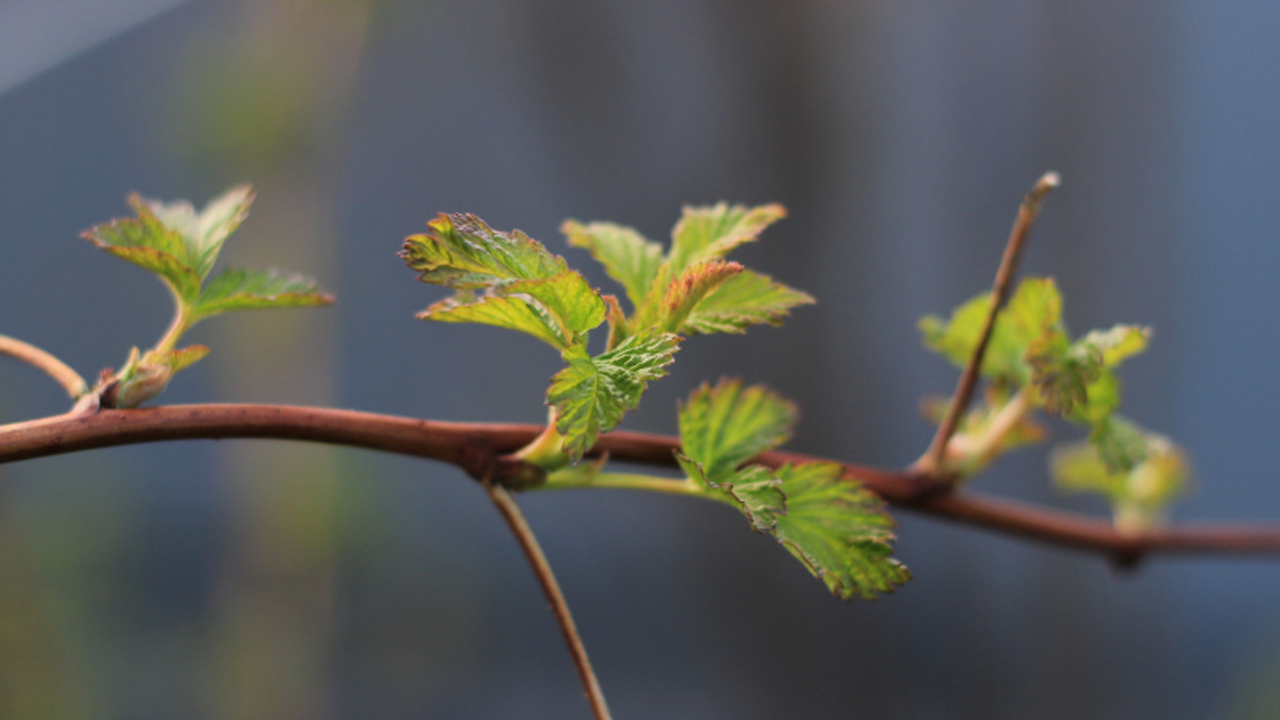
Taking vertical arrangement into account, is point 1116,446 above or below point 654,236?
below

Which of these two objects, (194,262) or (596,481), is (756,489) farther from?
(194,262)

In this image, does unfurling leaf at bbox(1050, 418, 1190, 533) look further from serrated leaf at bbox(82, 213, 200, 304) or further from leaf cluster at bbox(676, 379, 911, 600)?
serrated leaf at bbox(82, 213, 200, 304)

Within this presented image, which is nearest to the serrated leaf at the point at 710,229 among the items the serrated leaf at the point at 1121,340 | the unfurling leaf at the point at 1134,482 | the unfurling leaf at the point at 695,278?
the unfurling leaf at the point at 695,278

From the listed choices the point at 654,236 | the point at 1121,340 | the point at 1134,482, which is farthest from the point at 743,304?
the point at 654,236

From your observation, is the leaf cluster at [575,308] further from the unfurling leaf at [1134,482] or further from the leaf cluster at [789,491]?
the unfurling leaf at [1134,482]

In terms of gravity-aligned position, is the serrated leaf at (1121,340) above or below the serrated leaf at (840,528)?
above
